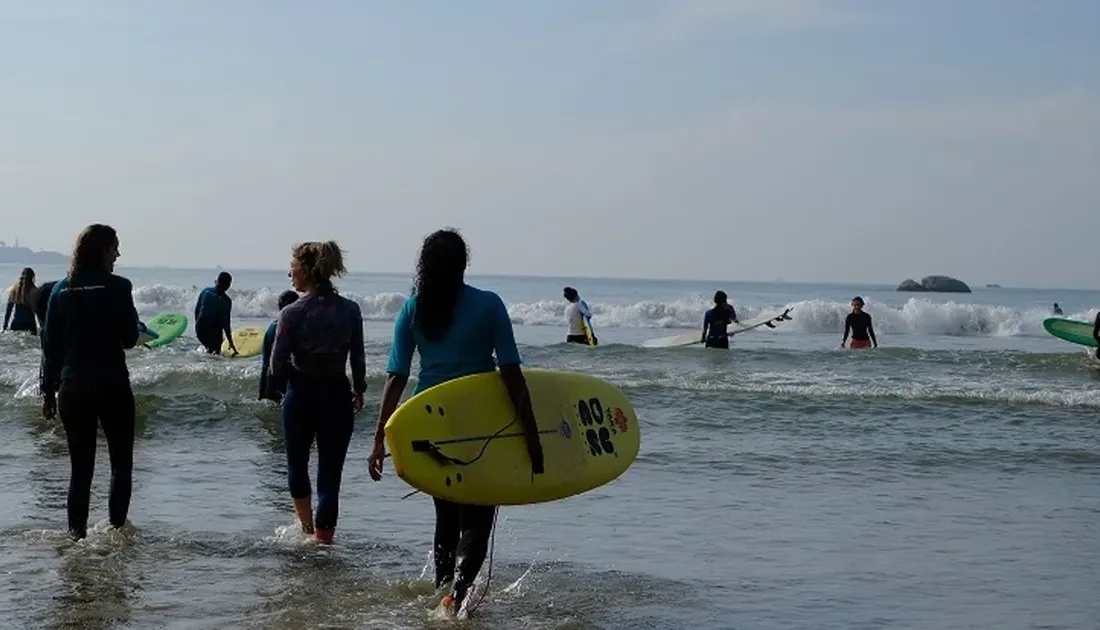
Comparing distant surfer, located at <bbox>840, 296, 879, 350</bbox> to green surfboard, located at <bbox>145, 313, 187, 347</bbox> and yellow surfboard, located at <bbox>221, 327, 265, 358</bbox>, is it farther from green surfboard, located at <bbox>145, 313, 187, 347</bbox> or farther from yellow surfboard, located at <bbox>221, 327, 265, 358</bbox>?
green surfboard, located at <bbox>145, 313, 187, 347</bbox>

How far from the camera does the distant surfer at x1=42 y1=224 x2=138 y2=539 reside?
650 cm

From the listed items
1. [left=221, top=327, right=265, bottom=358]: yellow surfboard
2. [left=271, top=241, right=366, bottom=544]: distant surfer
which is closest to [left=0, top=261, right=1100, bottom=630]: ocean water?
Result: [left=271, top=241, right=366, bottom=544]: distant surfer

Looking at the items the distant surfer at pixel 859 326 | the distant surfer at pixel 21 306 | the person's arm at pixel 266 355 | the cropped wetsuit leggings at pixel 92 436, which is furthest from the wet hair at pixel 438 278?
the distant surfer at pixel 859 326

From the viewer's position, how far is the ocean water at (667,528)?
5.83m

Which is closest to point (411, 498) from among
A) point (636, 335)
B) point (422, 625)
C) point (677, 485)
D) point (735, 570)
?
point (677, 485)

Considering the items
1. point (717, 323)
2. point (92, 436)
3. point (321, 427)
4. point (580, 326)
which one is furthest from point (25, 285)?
point (321, 427)

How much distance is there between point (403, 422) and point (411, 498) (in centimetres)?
362

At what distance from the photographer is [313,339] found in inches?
259

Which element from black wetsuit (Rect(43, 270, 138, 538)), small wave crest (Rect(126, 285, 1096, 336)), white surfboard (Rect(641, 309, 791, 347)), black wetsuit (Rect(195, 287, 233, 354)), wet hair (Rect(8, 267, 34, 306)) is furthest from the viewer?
small wave crest (Rect(126, 285, 1096, 336))

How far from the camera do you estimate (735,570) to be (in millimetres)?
6730

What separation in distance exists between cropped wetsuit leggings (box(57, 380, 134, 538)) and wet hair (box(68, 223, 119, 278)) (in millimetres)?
573

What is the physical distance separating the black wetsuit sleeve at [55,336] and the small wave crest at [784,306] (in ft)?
117

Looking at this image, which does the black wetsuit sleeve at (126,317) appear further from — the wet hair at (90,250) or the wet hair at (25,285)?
the wet hair at (25,285)

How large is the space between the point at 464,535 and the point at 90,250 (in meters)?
2.53
